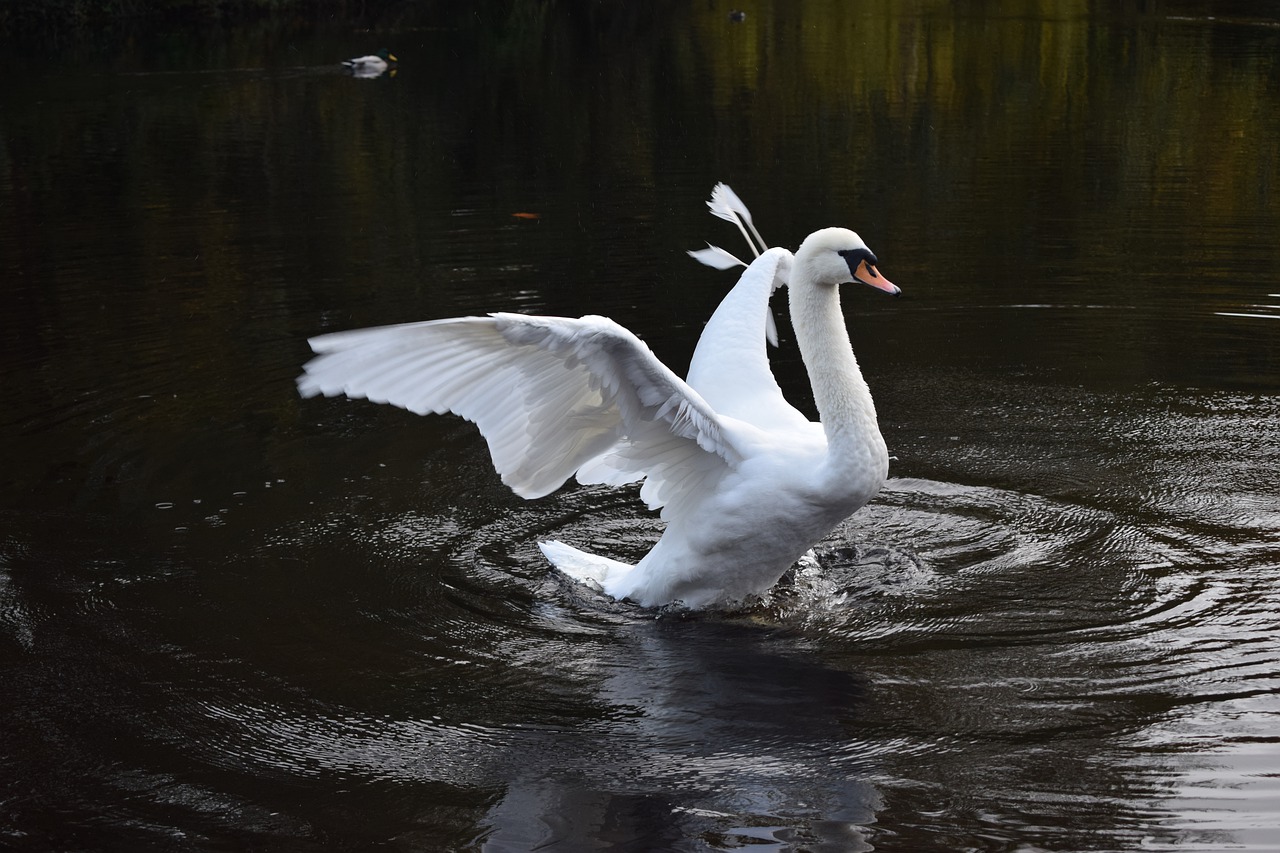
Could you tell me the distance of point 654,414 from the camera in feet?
20.3

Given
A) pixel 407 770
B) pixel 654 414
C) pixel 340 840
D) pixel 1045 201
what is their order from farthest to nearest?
pixel 1045 201 → pixel 654 414 → pixel 407 770 → pixel 340 840

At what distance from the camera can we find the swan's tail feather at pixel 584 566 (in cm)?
685

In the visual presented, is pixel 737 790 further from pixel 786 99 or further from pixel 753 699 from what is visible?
pixel 786 99

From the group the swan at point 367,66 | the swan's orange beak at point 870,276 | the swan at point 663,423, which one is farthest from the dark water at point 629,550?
the swan at point 367,66

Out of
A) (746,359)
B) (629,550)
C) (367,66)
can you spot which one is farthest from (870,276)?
(367,66)

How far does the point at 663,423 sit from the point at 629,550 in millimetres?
1452

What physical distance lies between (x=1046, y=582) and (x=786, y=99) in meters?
21.0

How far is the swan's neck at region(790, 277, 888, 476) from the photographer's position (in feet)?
20.0

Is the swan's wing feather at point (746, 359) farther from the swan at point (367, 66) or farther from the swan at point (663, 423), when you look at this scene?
the swan at point (367, 66)

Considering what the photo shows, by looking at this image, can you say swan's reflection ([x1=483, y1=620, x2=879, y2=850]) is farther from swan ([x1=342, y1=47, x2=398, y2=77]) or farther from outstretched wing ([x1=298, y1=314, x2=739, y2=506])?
swan ([x1=342, y1=47, x2=398, y2=77])

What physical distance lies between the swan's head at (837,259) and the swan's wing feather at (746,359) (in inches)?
24.0

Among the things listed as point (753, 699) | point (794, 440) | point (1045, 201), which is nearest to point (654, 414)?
point (794, 440)

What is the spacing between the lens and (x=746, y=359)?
24.3 feet

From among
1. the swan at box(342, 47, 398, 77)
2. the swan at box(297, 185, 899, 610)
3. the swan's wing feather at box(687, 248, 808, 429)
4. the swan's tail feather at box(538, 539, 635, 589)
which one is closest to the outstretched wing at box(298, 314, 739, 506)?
the swan at box(297, 185, 899, 610)
